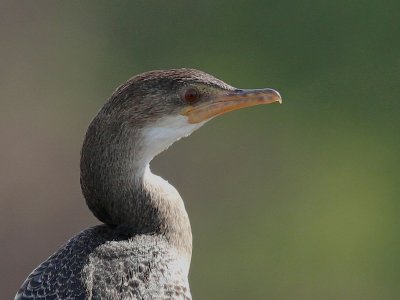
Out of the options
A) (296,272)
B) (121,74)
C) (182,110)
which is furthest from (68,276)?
(121,74)

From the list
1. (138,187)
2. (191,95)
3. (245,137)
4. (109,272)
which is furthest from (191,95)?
(245,137)

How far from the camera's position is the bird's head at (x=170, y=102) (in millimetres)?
6738

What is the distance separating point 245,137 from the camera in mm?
12039

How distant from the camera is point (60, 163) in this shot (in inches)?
451

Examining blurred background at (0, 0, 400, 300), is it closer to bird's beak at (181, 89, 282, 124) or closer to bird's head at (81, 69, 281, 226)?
bird's head at (81, 69, 281, 226)

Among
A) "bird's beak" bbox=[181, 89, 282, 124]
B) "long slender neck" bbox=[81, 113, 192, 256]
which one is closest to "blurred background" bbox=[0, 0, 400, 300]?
"long slender neck" bbox=[81, 113, 192, 256]

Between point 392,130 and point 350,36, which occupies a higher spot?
point 350,36

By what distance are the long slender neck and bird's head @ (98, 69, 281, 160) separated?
0.05 metres

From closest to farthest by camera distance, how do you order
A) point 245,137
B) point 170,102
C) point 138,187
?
point 170,102
point 138,187
point 245,137

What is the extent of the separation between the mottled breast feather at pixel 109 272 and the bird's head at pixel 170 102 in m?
0.48

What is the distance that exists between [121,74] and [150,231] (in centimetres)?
580

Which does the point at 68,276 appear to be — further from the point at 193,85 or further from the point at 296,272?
the point at 296,272

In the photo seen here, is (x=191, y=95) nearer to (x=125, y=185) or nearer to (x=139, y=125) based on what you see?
(x=139, y=125)

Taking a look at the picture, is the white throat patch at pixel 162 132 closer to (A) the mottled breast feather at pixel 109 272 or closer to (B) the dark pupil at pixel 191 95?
(B) the dark pupil at pixel 191 95
